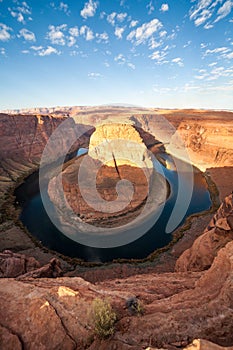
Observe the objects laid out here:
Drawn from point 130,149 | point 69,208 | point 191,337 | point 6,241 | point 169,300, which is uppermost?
point 130,149

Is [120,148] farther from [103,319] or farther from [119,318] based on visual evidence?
[103,319]

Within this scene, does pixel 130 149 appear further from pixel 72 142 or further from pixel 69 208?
pixel 72 142

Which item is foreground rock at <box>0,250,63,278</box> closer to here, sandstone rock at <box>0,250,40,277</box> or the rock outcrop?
sandstone rock at <box>0,250,40,277</box>

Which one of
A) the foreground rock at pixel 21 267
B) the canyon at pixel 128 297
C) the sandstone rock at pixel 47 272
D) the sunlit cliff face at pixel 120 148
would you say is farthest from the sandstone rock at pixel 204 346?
the sunlit cliff face at pixel 120 148

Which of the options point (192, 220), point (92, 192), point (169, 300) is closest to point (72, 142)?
point (92, 192)

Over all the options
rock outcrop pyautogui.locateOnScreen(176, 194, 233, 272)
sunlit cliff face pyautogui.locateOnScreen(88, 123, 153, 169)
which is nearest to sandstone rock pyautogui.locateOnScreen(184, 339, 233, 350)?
rock outcrop pyautogui.locateOnScreen(176, 194, 233, 272)

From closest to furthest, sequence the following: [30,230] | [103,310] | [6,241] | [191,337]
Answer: [191,337] < [103,310] < [6,241] < [30,230]

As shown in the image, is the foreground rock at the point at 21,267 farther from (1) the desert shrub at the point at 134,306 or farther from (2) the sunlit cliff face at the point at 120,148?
(2) the sunlit cliff face at the point at 120,148
